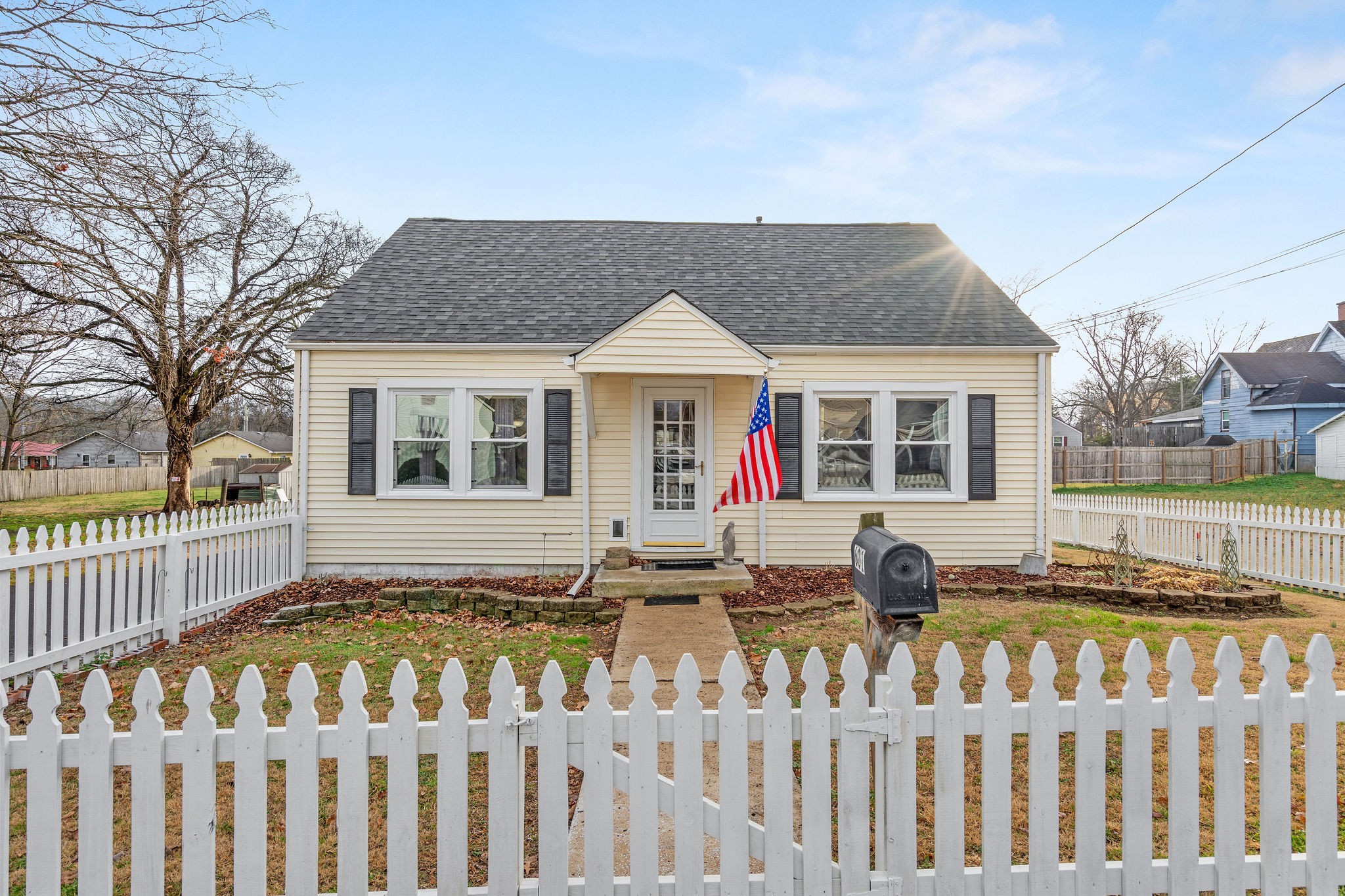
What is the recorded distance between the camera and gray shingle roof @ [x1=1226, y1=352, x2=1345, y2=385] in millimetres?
31062

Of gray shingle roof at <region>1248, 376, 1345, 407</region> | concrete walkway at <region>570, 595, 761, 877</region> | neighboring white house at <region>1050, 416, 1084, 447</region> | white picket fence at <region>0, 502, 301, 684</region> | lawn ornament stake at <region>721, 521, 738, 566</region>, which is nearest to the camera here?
concrete walkway at <region>570, 595, 761, 877</region>

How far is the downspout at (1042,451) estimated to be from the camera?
374 inches

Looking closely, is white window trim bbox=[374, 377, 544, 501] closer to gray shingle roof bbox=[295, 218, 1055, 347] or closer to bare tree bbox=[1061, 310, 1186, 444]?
gray shingle roof bbox=[295, 218, 1055, 347]

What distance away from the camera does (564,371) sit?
30.9 ft

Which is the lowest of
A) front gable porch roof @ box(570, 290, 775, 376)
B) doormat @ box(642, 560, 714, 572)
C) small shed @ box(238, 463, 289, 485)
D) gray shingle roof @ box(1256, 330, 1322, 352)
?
doormat @ box(642, 560, 714, 572)

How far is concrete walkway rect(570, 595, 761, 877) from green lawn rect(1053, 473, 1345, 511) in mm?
19021

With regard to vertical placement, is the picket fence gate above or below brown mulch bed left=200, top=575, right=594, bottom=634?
above

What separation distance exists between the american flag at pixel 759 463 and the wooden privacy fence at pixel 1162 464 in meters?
22.3

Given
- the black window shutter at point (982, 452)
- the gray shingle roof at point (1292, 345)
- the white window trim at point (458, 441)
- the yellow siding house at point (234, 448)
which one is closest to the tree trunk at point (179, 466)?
the white window trim at point (458, 441)

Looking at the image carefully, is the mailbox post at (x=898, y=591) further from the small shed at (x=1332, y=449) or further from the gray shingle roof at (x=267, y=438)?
the gray shingle roof at (x=267, y=438)

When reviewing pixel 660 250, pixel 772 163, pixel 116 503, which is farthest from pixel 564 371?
pixel 116 503

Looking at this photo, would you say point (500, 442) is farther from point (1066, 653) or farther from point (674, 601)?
point (1066, 653)

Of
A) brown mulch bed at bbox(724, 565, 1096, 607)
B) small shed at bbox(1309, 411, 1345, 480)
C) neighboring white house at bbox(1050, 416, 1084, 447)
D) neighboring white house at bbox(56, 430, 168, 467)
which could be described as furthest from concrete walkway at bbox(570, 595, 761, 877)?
neighboring white house at bbox(56, 430, 168, 467)

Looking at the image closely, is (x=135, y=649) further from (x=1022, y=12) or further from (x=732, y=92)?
(x=1022, y=12)
